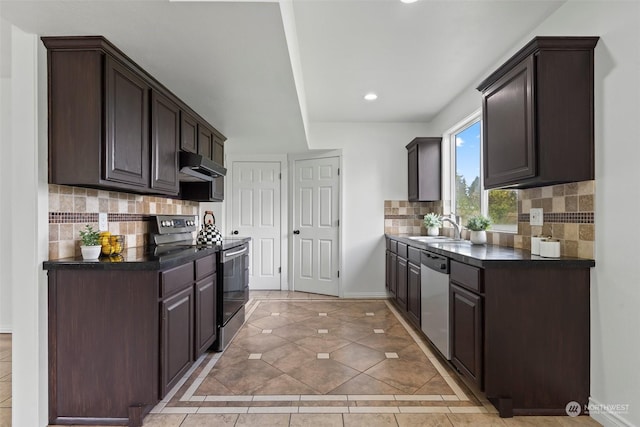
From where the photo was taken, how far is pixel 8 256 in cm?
319

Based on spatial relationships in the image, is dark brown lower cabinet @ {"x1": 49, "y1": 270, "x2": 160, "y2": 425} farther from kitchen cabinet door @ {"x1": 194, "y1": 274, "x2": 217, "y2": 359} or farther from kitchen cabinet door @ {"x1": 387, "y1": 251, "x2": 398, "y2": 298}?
kitchen cabinet door @ {"x1": 387, "y1": 251, "x2": 398, "y2": 298}

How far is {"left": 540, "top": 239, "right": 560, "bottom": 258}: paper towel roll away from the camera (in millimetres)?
1983

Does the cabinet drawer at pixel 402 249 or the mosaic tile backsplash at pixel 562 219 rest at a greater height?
the mosaic tile backsplash at pixel 562 219

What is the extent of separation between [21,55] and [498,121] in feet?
9.19

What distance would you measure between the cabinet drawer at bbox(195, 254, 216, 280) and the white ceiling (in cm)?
127

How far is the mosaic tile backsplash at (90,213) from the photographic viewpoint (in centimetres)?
187

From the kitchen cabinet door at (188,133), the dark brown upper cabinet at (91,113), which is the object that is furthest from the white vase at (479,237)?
the dark brown upper cabinet at (91,113)

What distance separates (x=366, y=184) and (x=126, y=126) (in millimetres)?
3253

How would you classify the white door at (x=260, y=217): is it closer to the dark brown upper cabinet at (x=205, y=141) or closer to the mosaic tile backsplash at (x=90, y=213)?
the dark brown upper cabinet at (x=205, y=141)

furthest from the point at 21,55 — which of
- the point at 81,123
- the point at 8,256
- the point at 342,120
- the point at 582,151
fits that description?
the point at 342,120

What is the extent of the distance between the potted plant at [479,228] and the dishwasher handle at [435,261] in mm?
487

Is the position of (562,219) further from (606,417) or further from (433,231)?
(433,231)

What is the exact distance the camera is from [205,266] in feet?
8.25

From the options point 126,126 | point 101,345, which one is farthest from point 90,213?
point 101,345
